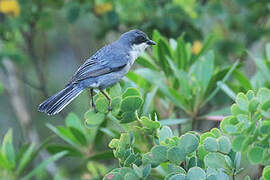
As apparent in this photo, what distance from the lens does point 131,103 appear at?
7.18 feet

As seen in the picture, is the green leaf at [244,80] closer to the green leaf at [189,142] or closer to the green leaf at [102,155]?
the green leaf at [102,155]

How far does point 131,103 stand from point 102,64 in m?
1.74

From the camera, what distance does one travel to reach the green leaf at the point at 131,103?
2166mm

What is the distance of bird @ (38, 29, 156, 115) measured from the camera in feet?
11.2

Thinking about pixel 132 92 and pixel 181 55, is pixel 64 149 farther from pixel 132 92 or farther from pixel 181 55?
pixel 132 92

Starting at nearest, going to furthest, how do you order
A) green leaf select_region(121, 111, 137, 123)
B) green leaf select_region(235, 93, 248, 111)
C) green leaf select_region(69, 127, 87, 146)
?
green leaf select_region(235, 93, 248, 111) < green leaf select_region(121, 111, 137, 123) < green leaf select_region(69, 127, 87, 146)

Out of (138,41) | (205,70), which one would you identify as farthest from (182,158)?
(138,41)

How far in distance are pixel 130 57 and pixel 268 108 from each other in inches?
90.4

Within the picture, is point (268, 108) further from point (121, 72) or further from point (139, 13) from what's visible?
point (139, 13)

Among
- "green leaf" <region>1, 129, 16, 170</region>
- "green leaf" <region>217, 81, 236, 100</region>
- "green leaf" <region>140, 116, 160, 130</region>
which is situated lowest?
"green leaf" <region>217, 81, 236, 100</region>

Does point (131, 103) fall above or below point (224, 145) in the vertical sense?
above

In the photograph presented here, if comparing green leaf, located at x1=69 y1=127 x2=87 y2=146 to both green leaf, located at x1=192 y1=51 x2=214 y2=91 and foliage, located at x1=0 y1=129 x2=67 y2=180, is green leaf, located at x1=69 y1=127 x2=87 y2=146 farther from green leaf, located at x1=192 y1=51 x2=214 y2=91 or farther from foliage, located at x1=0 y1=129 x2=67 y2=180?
green leaf, located at x1=192 y1=51 x2=214 y2=91

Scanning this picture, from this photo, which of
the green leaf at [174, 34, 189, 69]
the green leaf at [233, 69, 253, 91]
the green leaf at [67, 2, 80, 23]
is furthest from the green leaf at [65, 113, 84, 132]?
the green leaf at [67, 2, 80, 23]

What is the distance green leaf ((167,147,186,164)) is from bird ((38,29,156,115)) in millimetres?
1370
